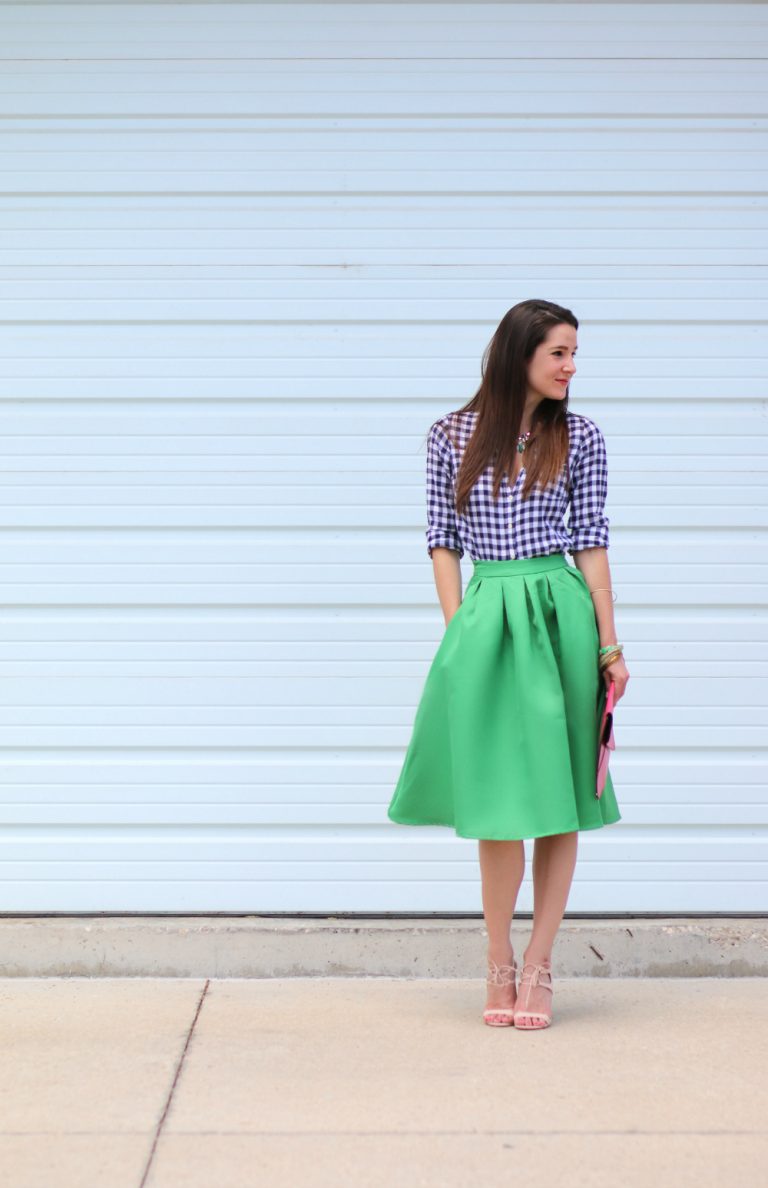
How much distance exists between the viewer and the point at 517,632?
11.2ft

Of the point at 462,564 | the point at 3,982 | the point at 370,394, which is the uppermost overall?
the point at 370,394

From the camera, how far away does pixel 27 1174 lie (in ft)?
8.70

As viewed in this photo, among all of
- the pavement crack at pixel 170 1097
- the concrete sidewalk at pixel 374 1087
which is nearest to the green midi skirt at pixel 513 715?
the concrete sidewalk at pixel 374 1087

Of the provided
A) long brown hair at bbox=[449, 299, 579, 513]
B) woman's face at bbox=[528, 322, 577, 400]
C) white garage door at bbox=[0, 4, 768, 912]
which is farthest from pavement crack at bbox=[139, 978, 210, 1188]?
woman's face at bbox=[528, 322, 577, 400]

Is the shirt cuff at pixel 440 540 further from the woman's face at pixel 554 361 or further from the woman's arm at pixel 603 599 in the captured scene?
the woman's face at pixel 554 361

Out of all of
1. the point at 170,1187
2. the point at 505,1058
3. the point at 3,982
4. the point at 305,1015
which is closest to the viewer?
the point at 170,1187

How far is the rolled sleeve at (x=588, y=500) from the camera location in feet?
11.7

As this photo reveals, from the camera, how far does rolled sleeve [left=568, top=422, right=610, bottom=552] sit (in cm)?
355

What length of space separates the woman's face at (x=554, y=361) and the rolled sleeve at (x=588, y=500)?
0.52ft

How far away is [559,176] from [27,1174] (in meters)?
3.05

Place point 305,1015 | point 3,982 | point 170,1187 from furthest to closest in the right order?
1. point 3,982
2. point 305,1015
3. point 170,1187

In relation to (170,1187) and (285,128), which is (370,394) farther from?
(170,1187)

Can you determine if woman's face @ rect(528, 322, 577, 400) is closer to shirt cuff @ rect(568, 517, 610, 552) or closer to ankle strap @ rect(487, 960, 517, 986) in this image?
shirt cuff @ rect(568, 517, 610, 552)

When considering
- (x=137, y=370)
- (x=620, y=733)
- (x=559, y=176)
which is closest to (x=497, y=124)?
(x=559, y=176)
